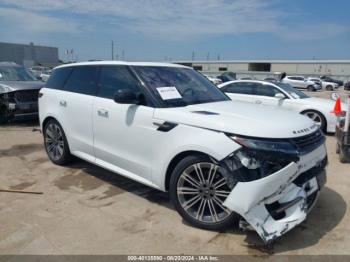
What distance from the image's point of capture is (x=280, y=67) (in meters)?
76.2

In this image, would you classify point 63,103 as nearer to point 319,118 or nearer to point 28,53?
point 319,118

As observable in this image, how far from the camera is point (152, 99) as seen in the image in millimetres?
4051

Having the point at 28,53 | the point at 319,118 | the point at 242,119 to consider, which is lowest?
the point at 319,118

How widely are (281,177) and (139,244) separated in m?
1.53

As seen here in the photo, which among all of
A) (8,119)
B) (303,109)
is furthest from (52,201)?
(303,109)

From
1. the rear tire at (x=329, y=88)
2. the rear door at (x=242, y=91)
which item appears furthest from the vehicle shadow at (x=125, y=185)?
the rear tire at (x=329, y=88)

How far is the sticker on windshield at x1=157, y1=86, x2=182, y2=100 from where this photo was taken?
411cm

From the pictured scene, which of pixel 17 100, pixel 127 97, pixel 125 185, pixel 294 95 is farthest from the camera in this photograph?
pixel 294 95

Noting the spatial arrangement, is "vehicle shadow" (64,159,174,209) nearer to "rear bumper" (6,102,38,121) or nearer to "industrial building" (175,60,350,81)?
"rear bumper" (6,102,38,121)

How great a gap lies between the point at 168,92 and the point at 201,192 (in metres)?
1.32

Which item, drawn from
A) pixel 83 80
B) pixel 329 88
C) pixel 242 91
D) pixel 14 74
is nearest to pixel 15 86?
pixel 14 74

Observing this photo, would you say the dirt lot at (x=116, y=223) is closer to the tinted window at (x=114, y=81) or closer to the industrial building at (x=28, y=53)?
the tinted window at (x=114, y=81)

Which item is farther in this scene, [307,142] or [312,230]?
[312,230]

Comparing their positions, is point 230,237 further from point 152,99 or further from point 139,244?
point 152,99
